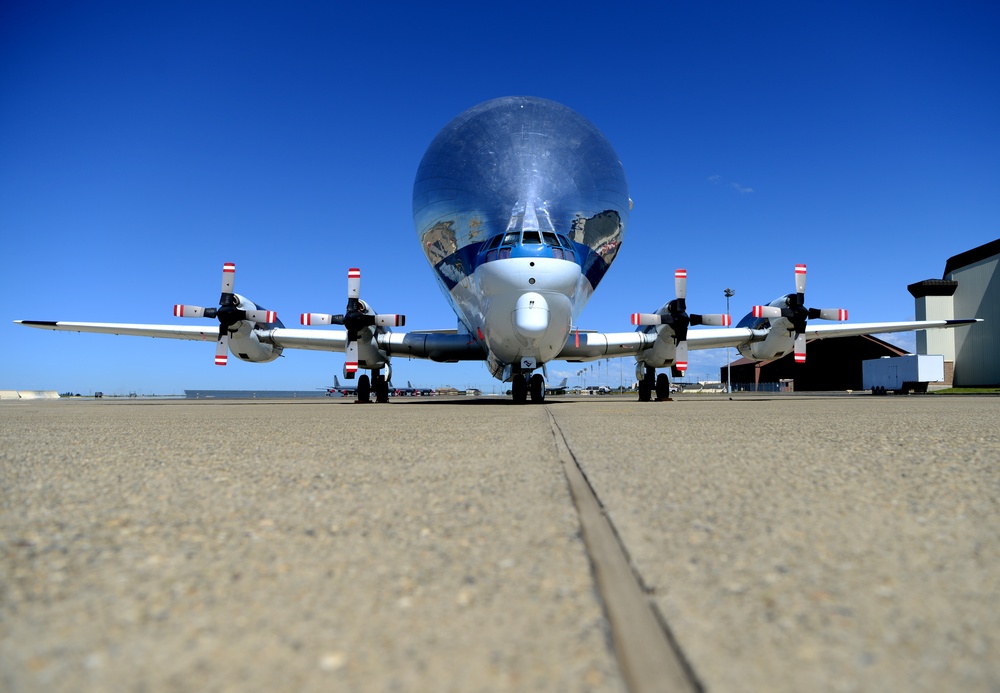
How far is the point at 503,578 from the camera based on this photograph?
212 centimetres

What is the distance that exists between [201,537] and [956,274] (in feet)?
216

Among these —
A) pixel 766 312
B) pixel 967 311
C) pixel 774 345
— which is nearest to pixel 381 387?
pixel 766 312

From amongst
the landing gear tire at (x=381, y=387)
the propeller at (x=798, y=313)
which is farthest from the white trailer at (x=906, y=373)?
the landing gear tire at (x=381, y=387)

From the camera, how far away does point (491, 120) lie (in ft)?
77.3

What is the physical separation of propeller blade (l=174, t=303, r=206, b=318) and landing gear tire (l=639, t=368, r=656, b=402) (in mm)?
15872

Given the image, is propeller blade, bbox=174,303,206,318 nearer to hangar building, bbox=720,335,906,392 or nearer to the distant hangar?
the distant hangar

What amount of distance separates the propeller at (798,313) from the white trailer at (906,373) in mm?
27457

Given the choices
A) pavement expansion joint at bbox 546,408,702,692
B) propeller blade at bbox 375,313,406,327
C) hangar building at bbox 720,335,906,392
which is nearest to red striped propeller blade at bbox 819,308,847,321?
propeller blade at bbox 375,313,406,327

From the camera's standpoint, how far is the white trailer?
4559 cm

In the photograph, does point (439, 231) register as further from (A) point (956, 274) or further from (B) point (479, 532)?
(A) point (956, 274)

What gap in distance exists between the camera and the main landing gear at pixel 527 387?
1842cm

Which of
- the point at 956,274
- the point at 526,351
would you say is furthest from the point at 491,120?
the point at 956,274

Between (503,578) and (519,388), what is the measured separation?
16.5 m

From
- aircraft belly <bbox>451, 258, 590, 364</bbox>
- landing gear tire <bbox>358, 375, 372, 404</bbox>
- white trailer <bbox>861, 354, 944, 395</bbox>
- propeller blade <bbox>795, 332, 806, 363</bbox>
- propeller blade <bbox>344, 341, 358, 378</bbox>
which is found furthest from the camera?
white trailer <bbox>861, 354, 944, 395</bbox>
